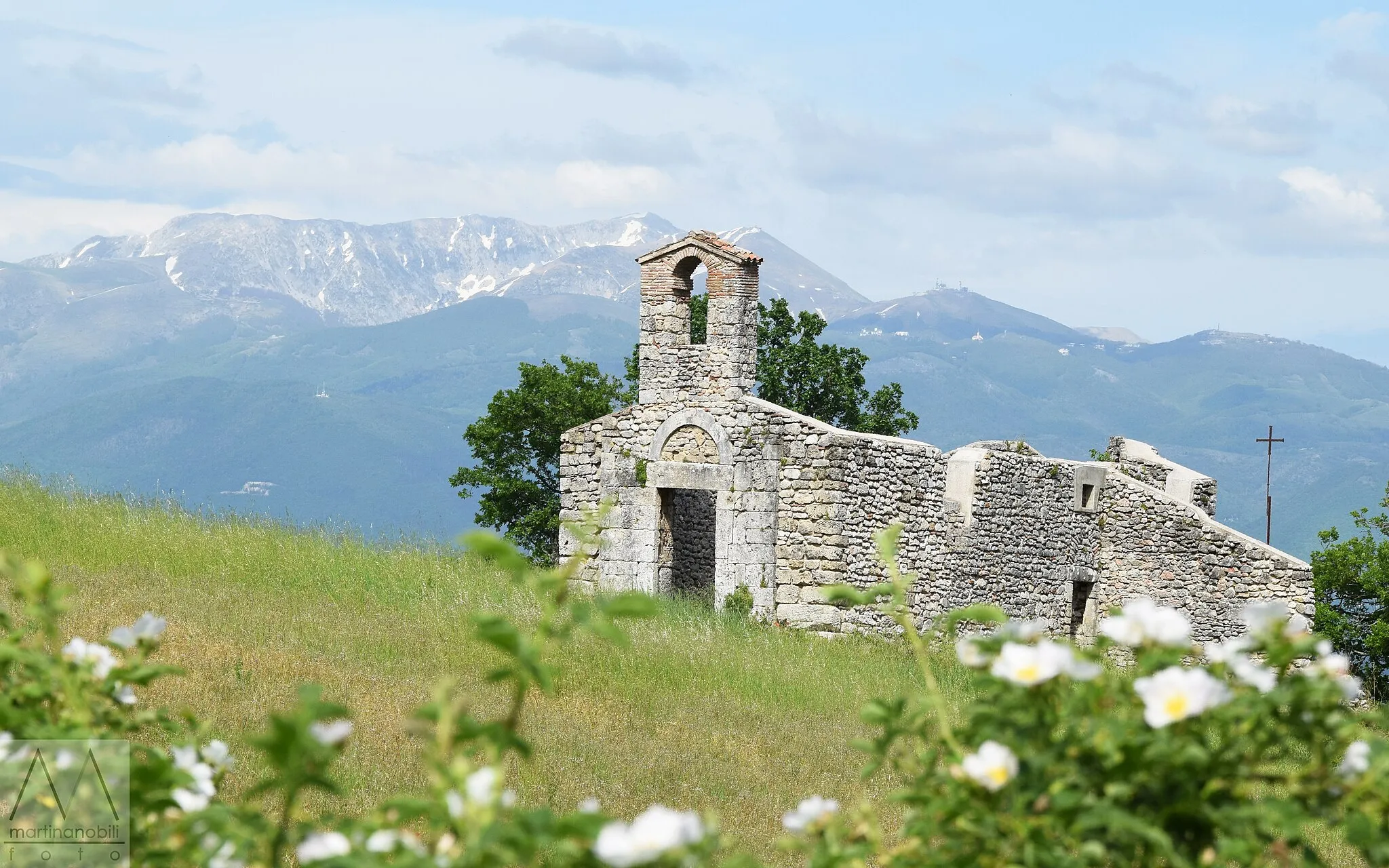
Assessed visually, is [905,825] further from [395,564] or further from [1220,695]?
[395,564]

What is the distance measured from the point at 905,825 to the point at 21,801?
203cm

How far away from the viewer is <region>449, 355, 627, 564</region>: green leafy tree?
26172mm

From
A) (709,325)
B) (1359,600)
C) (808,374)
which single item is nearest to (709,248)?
(709,325)

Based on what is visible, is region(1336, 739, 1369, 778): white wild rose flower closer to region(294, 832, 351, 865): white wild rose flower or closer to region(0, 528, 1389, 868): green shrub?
region(0, 528, 1389, 868): green shrub

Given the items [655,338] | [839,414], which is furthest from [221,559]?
[839,414]

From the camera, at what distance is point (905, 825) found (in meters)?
2.86

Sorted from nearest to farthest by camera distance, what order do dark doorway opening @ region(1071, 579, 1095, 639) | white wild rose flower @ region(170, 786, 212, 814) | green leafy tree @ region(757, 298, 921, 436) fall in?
white wild rose flower @ region(170, 786, 212, 814)
dark doorway opening @ region(1071, 579, 1095, 639)
green leafy tree @ region(757, 298, 921, 436)

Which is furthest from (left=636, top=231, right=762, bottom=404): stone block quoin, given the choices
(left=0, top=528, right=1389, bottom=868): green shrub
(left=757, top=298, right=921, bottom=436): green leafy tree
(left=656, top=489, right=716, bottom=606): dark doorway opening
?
(left=0, top=528, right=1389, bottom=868): green shrub

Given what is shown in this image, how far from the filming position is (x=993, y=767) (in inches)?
103

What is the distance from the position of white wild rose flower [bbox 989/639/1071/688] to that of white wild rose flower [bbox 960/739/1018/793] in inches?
6.1

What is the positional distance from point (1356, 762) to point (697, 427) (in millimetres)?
15352

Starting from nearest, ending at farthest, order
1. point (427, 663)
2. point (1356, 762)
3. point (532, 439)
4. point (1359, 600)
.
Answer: point (1356, 762) → point (427, 663) → point (1359, 600) → point (532, 439)

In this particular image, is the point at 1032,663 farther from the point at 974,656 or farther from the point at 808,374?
the point at 808,374

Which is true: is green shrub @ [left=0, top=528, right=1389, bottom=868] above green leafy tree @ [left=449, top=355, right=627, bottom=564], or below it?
above
